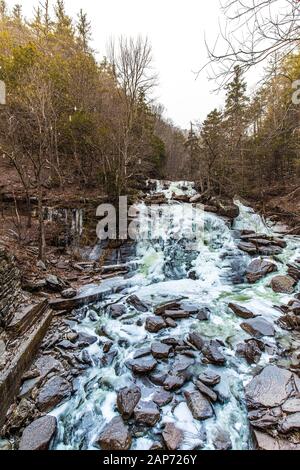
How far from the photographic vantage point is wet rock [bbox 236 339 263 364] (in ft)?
12.4

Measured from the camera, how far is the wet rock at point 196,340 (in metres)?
4.12

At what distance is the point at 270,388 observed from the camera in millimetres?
3180

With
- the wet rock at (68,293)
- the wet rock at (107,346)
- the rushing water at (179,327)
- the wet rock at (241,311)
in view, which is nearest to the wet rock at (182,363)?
the rushing water at (179,327)

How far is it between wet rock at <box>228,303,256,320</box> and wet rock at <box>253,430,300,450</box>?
98.1 inches

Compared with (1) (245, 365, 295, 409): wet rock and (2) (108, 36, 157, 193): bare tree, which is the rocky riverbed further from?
(2) (108, 36, 157, 193): bare tree

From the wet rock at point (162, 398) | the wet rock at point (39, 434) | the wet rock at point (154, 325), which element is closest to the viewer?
the wet rock at point (39, 434)

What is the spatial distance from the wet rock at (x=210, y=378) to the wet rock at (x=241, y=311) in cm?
183

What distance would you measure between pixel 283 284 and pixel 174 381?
14.3 ft

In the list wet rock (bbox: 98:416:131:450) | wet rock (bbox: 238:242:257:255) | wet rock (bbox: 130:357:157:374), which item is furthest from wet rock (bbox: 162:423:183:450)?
wet rock (bbox: 238:242:257:255)

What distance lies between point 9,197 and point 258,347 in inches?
391

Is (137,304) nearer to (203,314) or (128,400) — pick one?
(203,314)

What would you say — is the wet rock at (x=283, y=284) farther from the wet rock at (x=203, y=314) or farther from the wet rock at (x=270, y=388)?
the wet rock at (x=270, y=388)

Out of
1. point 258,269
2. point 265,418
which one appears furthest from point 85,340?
point 258,269

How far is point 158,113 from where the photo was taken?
23688 mm
